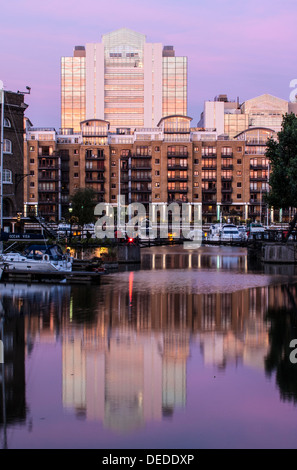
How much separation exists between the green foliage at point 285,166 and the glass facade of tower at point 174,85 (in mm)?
127647

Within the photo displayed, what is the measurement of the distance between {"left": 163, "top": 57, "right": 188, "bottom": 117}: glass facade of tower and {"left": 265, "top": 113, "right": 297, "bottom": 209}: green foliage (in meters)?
128

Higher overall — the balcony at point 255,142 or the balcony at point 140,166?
the balcony at point 255,142

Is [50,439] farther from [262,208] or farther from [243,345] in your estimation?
[262,208]

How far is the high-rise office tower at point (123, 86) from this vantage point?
182500mm

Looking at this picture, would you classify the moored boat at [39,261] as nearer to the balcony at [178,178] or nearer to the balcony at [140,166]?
the balcony at [140,166]

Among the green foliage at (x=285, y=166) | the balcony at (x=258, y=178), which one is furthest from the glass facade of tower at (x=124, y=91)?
the green foliage at (x=285, y=166)

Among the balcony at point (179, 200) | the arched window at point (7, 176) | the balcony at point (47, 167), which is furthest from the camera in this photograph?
the balcony at point (179, 200)

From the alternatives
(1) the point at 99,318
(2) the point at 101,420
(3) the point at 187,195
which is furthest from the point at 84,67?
(2) the point at 101,420

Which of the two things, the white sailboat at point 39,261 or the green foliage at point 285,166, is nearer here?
the white sailboat at point 39,261

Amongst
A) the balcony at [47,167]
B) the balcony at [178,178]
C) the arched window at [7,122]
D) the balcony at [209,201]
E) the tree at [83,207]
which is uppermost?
the balcony at [47,167]

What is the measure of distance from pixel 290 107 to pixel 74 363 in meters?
193

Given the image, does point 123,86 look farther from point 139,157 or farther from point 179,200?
point 179,200

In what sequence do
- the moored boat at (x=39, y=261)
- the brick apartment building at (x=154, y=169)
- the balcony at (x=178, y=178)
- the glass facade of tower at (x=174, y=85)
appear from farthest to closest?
the glass facade of tower at (x=174, y=85) < the balcony at (x=178, y=178) < the brick apartment building at (x=154, y=169) < the moored boat at (x=39, y=261)
